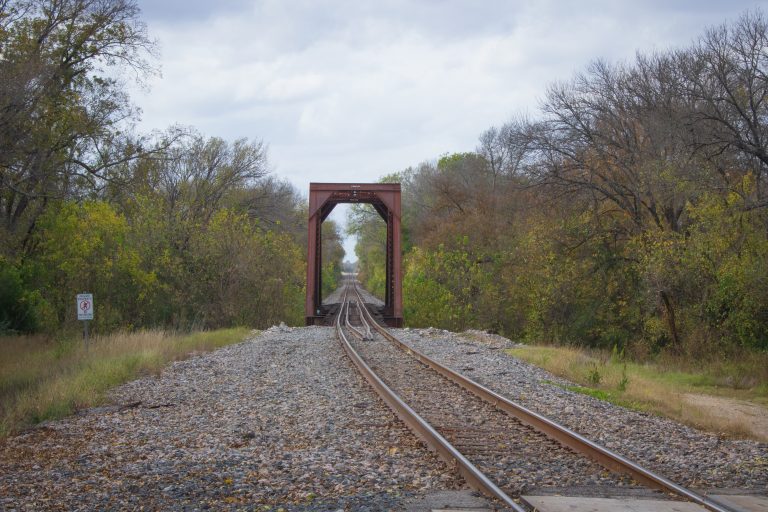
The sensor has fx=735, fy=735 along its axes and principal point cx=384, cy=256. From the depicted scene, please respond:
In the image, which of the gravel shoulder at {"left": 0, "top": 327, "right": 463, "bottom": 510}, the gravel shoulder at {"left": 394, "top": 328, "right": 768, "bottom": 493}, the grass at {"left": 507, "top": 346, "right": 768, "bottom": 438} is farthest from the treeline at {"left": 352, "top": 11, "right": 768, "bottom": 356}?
the gravel shoulder at {"left": 0, "top": 327, "right": 463, "bottom": 510}

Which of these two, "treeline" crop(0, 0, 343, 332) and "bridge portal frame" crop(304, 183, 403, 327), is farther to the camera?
"bridge portal frame" crop(304, 183, 403, 327)

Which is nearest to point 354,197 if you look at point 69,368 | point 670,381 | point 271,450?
point 670,381

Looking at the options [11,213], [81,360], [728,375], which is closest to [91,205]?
[11,213]

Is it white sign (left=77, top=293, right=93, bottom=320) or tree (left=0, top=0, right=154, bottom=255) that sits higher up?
tree (left=0, top=0, right=154, bottom=255)

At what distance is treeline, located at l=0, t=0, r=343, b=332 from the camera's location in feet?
57.4

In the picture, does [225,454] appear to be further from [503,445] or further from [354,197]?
[354,197]

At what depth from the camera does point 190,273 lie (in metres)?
→ 29.1

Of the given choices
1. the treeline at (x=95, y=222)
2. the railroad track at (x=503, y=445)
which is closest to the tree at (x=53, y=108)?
the treeline at (x=95, y=222)

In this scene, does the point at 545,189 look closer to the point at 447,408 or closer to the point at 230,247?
the point at 230,247

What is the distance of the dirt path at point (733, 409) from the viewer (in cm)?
1118

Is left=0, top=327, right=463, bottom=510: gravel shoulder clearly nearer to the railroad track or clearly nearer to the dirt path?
the railroad track

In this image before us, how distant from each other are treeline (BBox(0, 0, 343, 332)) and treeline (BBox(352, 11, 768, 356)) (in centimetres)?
937

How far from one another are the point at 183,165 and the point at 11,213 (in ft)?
58.3

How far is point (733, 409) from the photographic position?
13.2 metres
